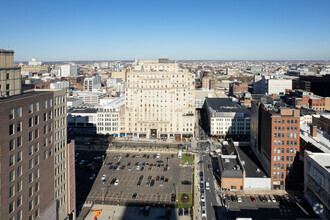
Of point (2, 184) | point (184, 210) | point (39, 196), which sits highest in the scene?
point (2, 184)

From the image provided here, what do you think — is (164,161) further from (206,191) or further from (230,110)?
(230,110)

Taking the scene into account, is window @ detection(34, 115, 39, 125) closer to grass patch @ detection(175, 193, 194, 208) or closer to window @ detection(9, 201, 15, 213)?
window @ detection(9, 201, 15, 213)

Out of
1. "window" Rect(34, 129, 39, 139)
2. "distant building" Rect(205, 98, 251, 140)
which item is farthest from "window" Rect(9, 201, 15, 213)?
"distant building" Rect(205, 98, 251, 140)

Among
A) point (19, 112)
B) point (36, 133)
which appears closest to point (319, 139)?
point (36, 133)

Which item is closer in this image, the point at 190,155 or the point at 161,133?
the point at 190,155

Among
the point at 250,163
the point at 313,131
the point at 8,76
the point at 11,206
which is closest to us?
the point at 11,206

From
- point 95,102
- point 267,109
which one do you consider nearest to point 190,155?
point 267,109

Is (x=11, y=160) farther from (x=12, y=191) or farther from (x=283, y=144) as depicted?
(x=283, y=144)
